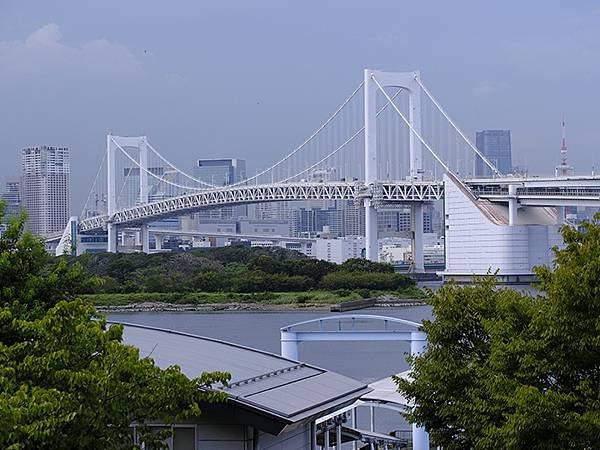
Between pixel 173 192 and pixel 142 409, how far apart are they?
180 ft

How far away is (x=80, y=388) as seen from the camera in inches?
174

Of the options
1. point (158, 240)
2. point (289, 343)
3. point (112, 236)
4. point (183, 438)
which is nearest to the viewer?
point (183, 438)

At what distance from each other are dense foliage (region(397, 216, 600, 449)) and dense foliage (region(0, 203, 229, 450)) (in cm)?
175

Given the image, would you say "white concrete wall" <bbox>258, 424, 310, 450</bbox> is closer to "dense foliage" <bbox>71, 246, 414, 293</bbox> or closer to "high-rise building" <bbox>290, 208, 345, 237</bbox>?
"dense foliage" <bbox>71, 246, 414, 293</bbox>

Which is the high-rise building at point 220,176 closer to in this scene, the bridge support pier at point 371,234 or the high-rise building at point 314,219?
A: the high-rise building at point 314,219

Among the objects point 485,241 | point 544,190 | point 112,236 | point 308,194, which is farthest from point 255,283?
point 112,236

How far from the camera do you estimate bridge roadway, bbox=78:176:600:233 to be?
39.0 m

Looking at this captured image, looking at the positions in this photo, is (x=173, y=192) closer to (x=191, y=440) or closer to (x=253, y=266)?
(x=253, y=266)

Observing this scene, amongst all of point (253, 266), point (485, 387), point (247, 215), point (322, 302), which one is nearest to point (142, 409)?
point (485, 387)

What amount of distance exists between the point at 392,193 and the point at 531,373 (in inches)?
1527

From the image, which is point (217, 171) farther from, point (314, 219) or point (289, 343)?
point (289, 343)

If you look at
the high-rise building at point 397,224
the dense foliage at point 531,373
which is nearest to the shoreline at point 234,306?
the dense foliage at point 531,373

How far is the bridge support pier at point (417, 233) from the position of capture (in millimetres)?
46750

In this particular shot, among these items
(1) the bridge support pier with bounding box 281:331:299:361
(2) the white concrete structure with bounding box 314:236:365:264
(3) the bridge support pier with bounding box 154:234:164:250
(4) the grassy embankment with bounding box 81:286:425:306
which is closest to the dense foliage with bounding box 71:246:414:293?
(4) the grassy embankment with bounding box 81:286:425:306
